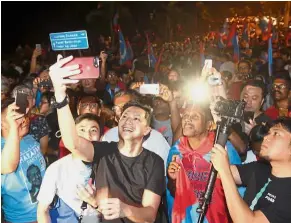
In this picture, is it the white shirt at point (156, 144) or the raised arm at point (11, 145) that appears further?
the white shirt at point (156, 144)

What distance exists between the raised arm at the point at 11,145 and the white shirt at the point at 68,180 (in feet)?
0.88

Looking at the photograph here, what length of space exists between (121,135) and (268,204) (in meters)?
1.15

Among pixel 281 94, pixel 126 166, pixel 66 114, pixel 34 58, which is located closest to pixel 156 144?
pixel 126 166

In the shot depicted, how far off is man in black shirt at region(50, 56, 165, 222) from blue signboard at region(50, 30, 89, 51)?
19cm

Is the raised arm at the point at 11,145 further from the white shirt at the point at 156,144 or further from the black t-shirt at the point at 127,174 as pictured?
the white shirt at the point at 156,144

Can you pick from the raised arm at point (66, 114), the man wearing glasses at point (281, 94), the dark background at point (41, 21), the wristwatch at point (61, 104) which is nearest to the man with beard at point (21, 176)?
the raised arm at point (66, 114)

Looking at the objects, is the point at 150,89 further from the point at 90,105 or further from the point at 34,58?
the point at 34,58

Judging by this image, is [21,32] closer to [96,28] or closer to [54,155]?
[96,28]

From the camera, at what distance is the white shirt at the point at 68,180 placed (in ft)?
11.0

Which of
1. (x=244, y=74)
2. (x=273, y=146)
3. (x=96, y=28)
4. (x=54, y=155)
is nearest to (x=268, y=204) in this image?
(x=273, y=146)

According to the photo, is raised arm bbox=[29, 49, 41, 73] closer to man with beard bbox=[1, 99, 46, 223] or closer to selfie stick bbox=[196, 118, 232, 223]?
man with beard bbox=[1, 99, 46, 223]

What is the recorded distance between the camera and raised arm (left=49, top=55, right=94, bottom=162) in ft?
9.19

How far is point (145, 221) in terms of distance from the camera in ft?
10.1

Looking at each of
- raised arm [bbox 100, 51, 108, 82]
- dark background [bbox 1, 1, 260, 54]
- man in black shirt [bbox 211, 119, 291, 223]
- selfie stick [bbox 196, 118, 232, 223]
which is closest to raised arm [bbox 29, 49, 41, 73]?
raised arm [bbox 100, 51, 108, 82]
